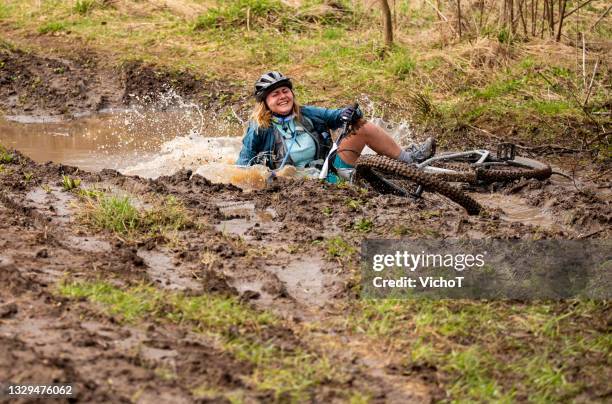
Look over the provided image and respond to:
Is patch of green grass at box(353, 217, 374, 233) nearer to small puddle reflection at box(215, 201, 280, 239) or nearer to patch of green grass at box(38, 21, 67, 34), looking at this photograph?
small puddle reflection at box(215, 201, 280, 239)

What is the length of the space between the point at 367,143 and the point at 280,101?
0.86 metres

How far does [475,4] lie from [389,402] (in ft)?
32.9

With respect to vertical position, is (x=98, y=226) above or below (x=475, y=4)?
below

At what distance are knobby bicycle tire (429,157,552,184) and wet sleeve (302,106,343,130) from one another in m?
1.00

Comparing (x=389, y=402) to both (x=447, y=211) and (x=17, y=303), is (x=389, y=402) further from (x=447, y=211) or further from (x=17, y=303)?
(x=447, y=211)

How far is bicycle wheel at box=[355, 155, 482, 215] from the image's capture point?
7164mm

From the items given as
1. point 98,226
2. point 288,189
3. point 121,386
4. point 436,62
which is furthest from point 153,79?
point 121,386

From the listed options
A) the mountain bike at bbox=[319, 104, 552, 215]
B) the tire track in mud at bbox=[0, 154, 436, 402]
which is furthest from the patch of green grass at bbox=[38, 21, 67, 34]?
the tire track in mud at bbox=[0, 154, 436, 402]

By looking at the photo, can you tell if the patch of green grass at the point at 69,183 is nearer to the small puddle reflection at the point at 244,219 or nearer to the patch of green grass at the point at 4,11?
the small puddle reflection at the point at 244,219

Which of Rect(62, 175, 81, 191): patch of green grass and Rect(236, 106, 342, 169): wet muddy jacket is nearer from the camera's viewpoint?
Rect(62, 175, 81, 191): patch of green grass

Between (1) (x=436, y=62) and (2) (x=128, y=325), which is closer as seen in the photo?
(2) (x=128, y=325)

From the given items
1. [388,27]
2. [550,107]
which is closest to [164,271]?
[550,107]

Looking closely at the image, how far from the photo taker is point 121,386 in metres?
4.19

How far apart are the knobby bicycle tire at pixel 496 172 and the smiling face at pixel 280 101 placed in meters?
1.41
